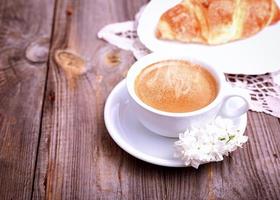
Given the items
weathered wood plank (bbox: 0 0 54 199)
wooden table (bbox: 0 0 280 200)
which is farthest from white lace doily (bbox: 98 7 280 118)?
weathered wood plank (bbox: 0 0 54 199)

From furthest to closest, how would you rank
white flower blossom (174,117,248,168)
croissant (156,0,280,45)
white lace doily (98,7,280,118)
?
croissant (156,0,280,45) → white lace doily (98,7,280,118) → white flower blossom (174,117,248,168)

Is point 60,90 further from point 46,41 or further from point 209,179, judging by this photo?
point 209,179

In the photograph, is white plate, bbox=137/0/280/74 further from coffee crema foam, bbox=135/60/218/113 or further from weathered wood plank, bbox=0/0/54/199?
weathered wood plank, bbox=0/0/54/199

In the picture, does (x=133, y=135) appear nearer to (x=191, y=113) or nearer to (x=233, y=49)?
(x=191, y=113)

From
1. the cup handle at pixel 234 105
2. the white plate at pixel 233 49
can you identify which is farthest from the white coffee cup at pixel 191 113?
the white plate at pixel 233 49

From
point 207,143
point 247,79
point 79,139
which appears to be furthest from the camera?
point 247,79

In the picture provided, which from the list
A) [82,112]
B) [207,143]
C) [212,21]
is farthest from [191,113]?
[212,21]

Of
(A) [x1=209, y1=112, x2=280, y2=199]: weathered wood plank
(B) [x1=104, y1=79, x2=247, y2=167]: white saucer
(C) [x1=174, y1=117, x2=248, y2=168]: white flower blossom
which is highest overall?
(C) [x1=174, y1=117, x2=248, y2=168]: white flower blossom
